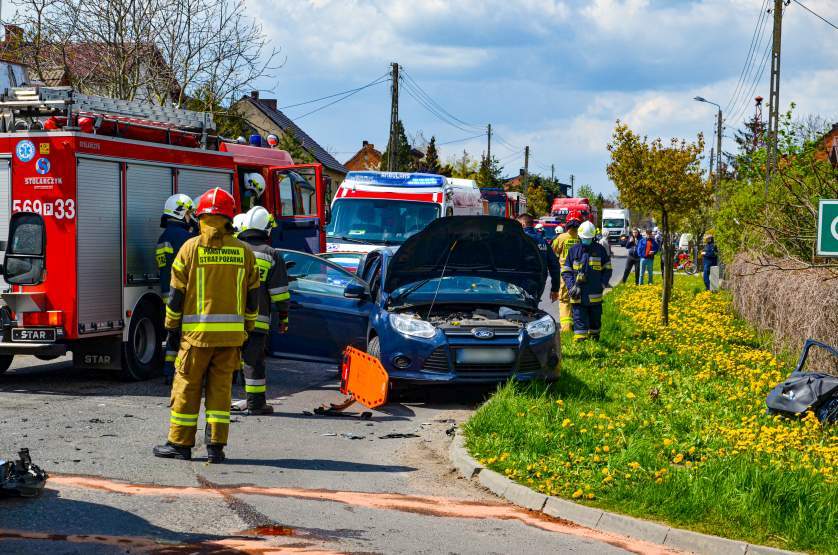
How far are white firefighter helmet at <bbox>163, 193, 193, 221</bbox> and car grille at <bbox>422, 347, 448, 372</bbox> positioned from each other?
128 inches

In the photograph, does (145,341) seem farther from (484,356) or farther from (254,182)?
(254,182)

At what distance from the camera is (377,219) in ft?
66.1

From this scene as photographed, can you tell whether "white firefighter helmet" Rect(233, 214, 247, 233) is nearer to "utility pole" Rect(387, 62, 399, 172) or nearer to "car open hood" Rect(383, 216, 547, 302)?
"car open hood" Rect(383, 216, 547, 302)

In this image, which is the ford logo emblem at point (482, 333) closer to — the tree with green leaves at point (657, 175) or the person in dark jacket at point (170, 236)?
the person in dark jacket at point (170, 236)

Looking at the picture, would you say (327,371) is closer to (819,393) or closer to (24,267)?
(24,267)

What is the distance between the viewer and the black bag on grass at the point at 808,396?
9.10 metres

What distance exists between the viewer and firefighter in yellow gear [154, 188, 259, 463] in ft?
25.3

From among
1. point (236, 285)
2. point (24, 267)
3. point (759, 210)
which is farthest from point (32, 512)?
point (759, 210)

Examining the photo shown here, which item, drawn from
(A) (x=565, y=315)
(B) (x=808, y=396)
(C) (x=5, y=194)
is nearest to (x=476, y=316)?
(B) (x=808, y=396)

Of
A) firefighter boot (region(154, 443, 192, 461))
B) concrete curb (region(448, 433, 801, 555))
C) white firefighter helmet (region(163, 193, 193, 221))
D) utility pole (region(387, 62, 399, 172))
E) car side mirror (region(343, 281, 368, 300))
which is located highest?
utility pole (region(387, 62, 399, 172))

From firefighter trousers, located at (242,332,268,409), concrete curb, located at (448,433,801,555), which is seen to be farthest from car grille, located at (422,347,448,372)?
concrete curb, located at (448,433,801,555)

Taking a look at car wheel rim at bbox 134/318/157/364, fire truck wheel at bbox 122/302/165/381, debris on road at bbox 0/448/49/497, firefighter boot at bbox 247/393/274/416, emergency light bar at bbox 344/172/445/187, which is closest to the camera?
debris on road at bbox 0/448/49/497

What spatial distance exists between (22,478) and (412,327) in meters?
5.09

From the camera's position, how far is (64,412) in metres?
9.72
